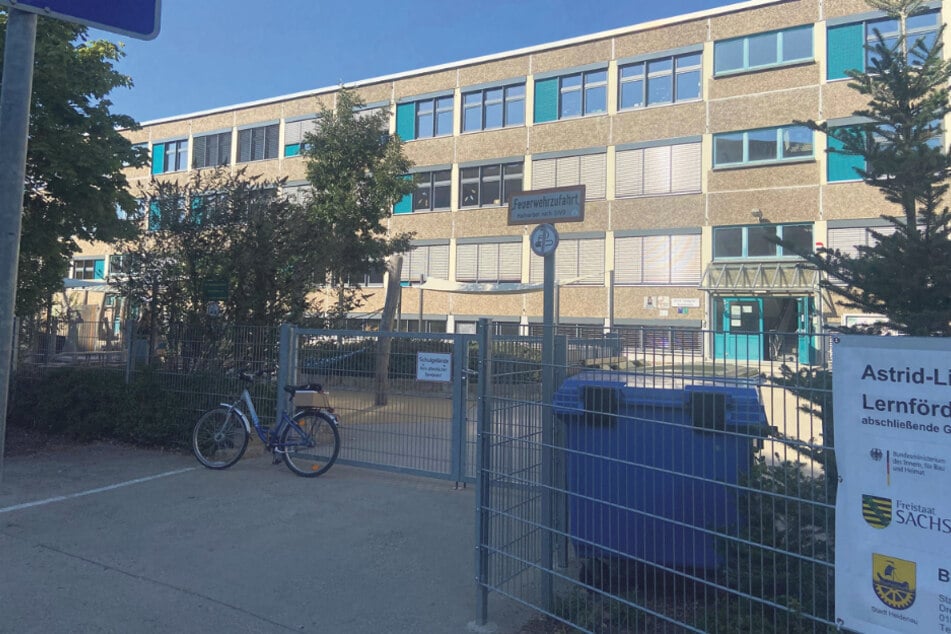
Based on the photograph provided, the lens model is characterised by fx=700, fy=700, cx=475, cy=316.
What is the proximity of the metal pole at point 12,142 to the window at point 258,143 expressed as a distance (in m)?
34.7

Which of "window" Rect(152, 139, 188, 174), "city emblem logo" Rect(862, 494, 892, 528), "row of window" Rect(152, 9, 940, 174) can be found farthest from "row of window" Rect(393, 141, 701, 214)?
"city emblem logo" Rect(862, 494, 892, 528)

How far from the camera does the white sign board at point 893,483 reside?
2.11 metres

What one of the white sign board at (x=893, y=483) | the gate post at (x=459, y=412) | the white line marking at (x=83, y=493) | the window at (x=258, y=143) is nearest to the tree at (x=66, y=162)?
the white line marking at (x=83, y=493)

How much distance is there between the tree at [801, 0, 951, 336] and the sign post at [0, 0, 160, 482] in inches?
A: 208

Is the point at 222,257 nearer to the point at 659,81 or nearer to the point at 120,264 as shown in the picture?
the point at 120,264

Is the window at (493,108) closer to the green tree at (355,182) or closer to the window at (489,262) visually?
the window at (489,262)

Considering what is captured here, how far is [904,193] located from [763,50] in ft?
72.1

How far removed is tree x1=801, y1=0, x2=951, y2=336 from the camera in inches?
202

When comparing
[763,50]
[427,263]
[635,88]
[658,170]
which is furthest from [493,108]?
[763,50]

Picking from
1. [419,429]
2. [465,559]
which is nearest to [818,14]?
[419,429]

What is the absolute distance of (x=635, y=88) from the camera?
2708 centimetres

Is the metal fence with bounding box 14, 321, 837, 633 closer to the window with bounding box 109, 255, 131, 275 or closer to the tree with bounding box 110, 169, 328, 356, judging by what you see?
the tree with bounding box 110, 169, 328, 356

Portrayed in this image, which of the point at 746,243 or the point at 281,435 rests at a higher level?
the point at 746,243

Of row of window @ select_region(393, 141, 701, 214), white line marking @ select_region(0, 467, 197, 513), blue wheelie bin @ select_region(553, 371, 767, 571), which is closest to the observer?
blue wheelie bin @ select_region(553, 371, 767, 571)
